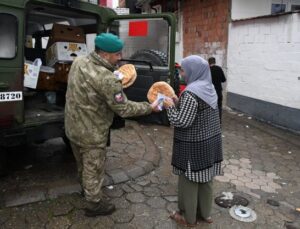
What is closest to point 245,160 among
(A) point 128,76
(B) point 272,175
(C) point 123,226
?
(B) point 272,175

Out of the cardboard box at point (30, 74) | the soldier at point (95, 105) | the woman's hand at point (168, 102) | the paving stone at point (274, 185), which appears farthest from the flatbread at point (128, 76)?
the paving stone at point (274, 185)

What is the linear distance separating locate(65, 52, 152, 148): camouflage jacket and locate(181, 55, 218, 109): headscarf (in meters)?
0.52

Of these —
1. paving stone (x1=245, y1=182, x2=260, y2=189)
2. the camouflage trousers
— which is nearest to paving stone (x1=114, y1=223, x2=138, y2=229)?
the camouflage trousers

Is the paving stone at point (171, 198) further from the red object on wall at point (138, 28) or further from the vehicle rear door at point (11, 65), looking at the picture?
the red object on wall at point (138, 28)

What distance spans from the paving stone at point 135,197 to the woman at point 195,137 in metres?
0.65

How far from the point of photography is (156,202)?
3973 mm

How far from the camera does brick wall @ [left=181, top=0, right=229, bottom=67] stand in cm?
980

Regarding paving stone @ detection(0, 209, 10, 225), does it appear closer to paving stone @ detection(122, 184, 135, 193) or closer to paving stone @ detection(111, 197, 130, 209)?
paving stone @ detection(111, 197, 130, 209)

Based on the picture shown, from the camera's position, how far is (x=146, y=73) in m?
6.91

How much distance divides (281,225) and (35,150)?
12.2 feet

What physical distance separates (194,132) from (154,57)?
3876 millimetres

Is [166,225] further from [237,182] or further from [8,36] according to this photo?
[8,36]

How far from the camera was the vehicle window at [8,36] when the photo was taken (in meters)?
3.49

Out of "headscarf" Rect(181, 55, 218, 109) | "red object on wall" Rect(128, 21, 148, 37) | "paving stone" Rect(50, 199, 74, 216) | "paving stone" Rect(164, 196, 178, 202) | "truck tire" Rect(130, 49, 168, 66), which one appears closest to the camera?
"headscarf" Rect(181, 55, 218, 109)
